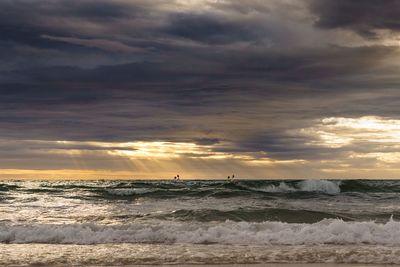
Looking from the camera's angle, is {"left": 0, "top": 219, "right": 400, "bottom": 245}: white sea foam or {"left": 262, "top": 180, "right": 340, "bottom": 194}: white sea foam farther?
{"left": 262, "top": 180, "right": 340, "bottom": 194}: white sea foam

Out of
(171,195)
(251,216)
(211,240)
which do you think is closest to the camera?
(211,240)

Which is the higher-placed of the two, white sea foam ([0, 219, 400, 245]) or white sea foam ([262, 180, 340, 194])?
white sea foam ([262, 180, 340, 194])

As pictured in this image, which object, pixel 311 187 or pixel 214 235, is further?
pixel 311 187

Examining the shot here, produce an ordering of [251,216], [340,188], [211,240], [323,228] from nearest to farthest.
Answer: [211,240], [323,228], [251,216], [340,188]

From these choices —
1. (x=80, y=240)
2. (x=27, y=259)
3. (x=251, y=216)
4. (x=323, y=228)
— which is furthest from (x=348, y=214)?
(x=27, y=259)

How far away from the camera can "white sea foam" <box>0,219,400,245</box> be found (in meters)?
13.7

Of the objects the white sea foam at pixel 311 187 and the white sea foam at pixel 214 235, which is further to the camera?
the white sea foam at pixel 311 187

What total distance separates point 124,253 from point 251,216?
9143mm

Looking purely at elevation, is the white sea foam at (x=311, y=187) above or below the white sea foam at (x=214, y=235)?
above

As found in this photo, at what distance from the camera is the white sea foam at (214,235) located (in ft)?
44.9

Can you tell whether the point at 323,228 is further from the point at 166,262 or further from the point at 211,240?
the point at 166,262

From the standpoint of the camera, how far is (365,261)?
10.8m

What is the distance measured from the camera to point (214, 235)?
45.7ft

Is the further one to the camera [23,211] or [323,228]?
[23,211]
